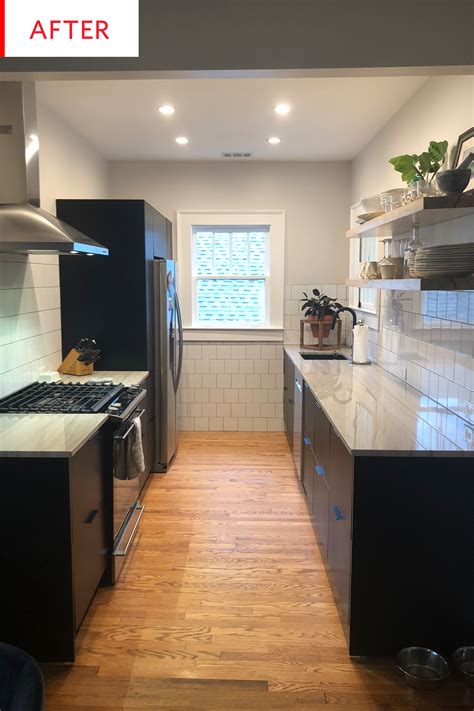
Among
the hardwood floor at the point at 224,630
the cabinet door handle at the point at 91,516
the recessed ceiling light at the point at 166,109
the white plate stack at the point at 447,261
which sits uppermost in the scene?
the recessed ceiling light at the point at 166,109

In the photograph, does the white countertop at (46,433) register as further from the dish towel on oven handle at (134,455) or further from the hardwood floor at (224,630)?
the hardwood floor at (224,630)

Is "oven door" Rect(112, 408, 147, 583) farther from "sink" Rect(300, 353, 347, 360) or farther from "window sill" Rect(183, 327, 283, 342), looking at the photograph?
"window sill" Rect(183, 327, 283, 342)

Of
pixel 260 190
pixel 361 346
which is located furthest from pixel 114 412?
pixel 260 190

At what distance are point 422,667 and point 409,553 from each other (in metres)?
0.44

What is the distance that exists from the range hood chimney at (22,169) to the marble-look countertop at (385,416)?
158 centimetres

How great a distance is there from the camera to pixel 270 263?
221 inches

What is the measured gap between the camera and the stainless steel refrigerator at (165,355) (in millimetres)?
4309

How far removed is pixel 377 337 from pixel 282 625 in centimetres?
240

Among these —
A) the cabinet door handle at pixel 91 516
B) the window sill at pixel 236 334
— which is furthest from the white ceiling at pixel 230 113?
the cabinet door handle at pixel 91 516

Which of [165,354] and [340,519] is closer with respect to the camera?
[340,519]

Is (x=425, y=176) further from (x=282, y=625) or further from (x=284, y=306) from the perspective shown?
(x=284, y=306)

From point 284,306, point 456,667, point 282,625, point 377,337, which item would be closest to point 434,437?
point 456,667

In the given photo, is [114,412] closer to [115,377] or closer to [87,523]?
[87,523]

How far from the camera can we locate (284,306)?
5668 millimetres
